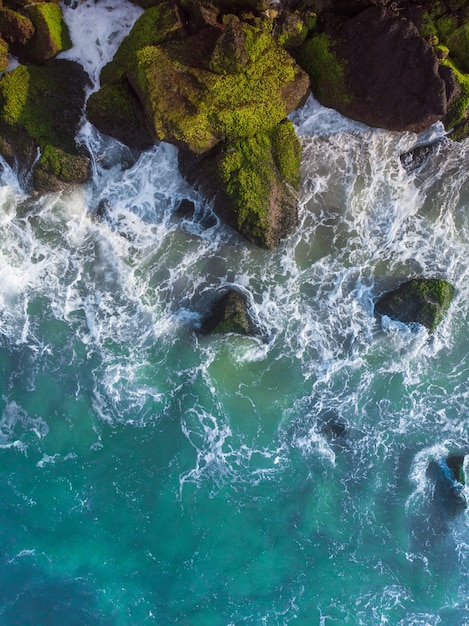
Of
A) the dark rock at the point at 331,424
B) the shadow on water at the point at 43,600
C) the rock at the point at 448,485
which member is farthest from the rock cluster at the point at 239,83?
the shadow on water at the point at 43,600

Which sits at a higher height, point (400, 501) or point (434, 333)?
point (434, 333)

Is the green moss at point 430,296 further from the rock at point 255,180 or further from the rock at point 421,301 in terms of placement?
the rock at point 255,180

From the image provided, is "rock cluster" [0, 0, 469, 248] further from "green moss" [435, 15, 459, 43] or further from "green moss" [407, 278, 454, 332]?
"green moss" [407, 278, 454, 332]

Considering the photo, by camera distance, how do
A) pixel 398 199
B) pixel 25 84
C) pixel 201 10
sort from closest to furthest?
pixel 201 10, pixel 25 84, pixel 398 199

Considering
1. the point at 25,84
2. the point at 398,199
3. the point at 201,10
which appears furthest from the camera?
the point at 398,199

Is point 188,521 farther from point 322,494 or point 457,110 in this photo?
point 457,110

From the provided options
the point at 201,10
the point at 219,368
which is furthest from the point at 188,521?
the point at 201,10
